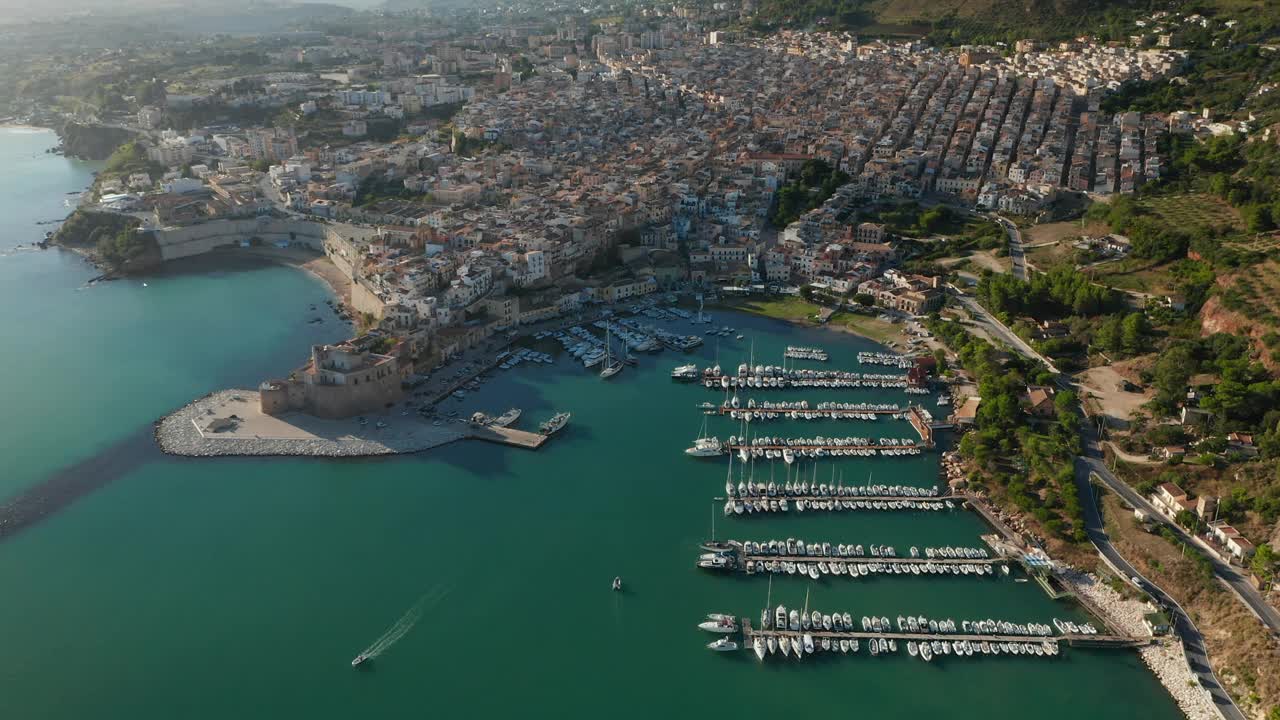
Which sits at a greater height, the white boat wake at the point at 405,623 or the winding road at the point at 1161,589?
the winding road at the point at 1161,589

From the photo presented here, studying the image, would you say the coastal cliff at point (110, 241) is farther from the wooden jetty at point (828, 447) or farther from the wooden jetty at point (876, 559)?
the wooden jetty at point (876, 559)

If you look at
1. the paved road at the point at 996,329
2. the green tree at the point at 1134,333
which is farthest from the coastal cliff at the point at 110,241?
the green tree at the point at 1134,333

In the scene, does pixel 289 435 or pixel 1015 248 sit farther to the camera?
pixel 1015 248

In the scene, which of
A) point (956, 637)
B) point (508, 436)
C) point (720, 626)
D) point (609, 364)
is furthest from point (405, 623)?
point (609, 364)

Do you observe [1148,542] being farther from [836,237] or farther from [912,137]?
[912,137]

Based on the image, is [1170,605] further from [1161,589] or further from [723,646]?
[723,646]

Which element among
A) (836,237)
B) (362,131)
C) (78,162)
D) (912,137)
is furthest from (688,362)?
(78,162)
